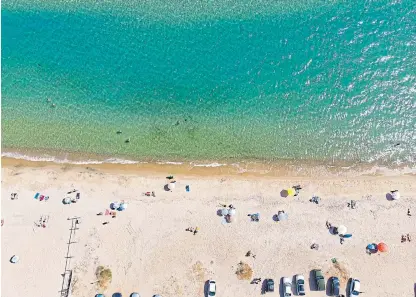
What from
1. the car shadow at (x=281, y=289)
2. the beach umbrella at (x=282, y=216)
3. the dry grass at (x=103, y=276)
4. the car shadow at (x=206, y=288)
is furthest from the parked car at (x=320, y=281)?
the dry grass at (x=103, y=276)

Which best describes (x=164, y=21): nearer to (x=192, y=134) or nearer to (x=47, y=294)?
(x=192, y=134)

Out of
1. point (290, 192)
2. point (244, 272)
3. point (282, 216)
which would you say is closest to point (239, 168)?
point (290, 192)

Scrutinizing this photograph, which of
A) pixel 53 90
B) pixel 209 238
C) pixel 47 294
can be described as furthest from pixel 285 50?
pixel 47 294

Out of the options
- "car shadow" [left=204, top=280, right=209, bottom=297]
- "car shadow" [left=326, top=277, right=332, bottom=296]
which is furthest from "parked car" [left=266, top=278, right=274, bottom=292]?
"car shadow" [left=204, top=280, right=209, bottom=297]

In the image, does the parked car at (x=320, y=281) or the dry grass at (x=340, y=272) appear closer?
the parked car at (x=320, y=281)

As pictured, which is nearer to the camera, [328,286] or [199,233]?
[328,286]

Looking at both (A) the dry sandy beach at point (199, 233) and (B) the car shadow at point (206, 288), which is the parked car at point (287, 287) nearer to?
(A) the dry sandy beach at point (199, 233)

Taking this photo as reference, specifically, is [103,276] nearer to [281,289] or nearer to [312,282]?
[281,289]
